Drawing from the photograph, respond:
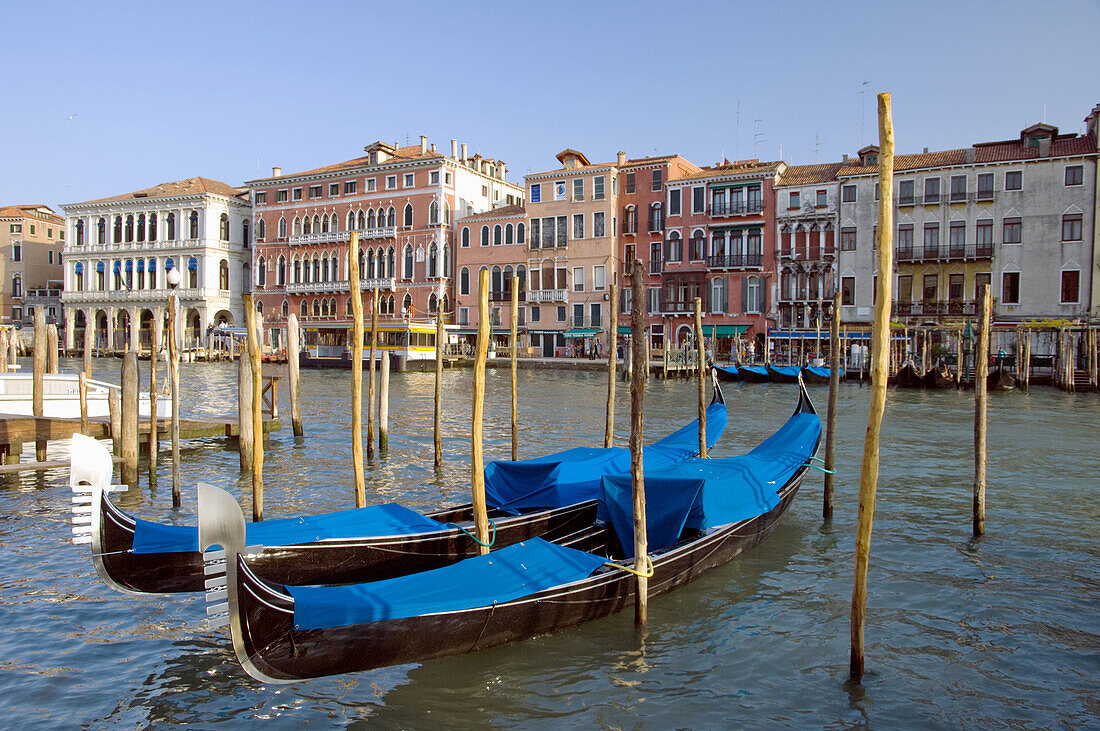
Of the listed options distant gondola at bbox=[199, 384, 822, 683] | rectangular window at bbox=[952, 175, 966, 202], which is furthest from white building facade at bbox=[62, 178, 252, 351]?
distant gondola at bbox=[199, 384, 822, 683]

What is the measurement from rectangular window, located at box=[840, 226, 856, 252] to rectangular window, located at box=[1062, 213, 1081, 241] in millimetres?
6994

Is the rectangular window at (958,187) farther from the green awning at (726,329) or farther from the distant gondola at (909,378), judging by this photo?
the green awning at (726,329)

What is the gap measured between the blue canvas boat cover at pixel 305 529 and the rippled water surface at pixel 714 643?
54cm

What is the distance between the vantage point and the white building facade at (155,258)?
145 feet

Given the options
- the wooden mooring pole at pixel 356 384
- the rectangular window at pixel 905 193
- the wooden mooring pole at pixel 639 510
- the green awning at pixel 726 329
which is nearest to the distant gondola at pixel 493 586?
the wooden mooring pole at pixel 639 510

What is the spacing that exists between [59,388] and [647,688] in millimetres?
11793

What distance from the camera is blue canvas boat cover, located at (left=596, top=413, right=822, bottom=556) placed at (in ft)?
19.3

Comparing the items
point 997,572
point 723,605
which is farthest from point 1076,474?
point 723,605

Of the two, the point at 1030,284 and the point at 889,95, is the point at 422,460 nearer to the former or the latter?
the point at 889,95

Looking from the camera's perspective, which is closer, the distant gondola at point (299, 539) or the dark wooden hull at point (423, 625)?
the dark wooden hull at point (423, 625)

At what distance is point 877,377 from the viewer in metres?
Result: 4.31

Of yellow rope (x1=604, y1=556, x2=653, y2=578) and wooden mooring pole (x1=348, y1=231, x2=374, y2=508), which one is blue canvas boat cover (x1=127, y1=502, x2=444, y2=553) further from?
yellow rope (x1=604, y1=556, x2=653, y2=578)

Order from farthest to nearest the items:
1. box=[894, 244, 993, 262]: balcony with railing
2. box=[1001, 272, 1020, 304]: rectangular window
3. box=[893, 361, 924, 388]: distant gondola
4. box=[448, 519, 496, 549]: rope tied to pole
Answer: box=[894, 244, 993, 262]: balcony with railing < box=[1001, 272, 1020, 304]: rectangular window < box=[893, 361, 924, 388]: distant gondola < box=[448, 519, 496, 549]: rope tied to pole

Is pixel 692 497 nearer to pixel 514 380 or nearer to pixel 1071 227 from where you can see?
pixel 514 380
